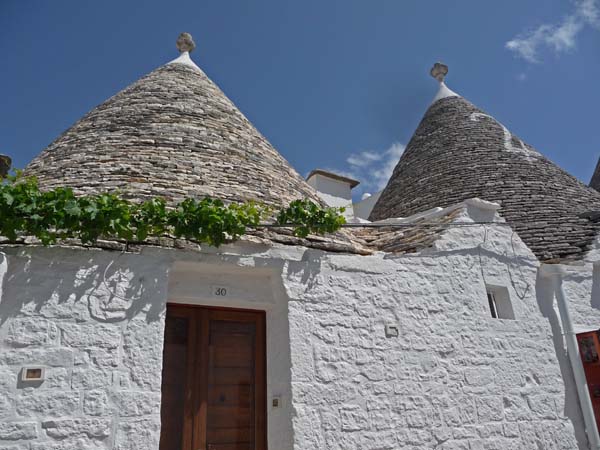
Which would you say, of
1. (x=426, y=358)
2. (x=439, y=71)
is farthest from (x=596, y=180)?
(x=426, y=358)

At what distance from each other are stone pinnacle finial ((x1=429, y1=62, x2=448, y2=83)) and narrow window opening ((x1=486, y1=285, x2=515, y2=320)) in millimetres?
7283

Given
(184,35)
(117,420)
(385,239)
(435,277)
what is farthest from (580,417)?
(184,35)

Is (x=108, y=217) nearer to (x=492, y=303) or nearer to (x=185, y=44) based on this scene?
(x=492, y=303)

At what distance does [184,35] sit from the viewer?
8.76 m

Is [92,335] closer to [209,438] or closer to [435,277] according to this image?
[209,438]

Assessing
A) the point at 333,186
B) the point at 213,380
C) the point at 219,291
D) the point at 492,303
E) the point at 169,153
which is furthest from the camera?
the point at 333,186

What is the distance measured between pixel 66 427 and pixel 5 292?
42.6 inches

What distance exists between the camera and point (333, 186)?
42.0ft

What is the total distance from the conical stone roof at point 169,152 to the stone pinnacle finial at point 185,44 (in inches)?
55.9

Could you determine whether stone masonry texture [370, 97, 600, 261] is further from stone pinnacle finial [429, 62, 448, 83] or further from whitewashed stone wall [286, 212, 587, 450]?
whitewashed stone wall [286, 212, 587, 450]

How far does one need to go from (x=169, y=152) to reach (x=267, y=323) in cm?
221

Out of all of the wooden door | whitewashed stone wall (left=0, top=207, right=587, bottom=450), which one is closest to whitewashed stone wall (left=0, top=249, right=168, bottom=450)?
→ whitewashed stone wall (left=0, top=207, right=587, bottom=450)

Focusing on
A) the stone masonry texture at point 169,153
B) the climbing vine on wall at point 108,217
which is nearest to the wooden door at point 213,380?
the climbing vine on wall at point 108,217

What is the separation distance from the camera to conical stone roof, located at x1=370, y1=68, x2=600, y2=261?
7.02 metres
